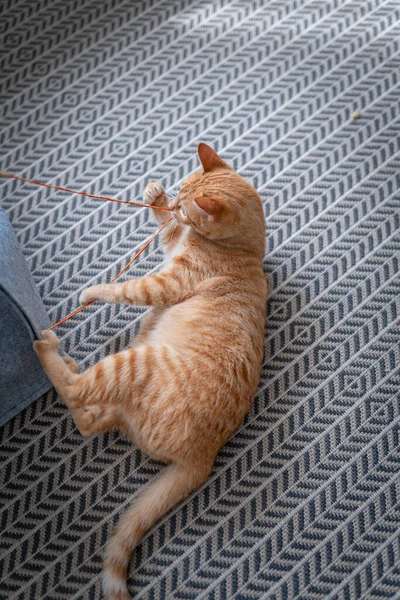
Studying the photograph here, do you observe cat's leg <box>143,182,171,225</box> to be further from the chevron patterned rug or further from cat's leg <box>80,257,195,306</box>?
cat's leg <box>80,257,195,306</box>

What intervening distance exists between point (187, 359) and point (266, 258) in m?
0.59

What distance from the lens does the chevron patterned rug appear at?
5.09ft

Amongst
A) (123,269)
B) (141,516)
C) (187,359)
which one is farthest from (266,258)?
(141,516)

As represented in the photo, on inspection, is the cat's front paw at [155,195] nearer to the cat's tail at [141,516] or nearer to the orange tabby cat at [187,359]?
the orange tabby cat at [187,359]

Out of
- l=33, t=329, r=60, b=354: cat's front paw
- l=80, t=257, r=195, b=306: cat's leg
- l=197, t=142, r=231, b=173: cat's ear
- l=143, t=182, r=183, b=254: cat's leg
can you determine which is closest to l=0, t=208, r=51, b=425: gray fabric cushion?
l=33, t=329, r=60, b=354: cat's front paw

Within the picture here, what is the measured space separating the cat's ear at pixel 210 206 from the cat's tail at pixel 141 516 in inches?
26.9

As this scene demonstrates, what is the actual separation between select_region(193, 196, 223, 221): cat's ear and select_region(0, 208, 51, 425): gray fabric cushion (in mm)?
512

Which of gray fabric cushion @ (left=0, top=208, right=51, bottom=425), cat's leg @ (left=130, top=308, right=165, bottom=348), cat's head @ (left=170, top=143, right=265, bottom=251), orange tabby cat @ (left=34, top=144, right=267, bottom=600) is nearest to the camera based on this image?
gray fabric cushion @ (left=0, top=208, right=51, bottom=425)

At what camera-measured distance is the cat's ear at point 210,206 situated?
150 centimetres

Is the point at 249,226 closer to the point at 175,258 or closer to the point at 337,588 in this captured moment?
the point at 175,258

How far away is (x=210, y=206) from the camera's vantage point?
150 centimetres

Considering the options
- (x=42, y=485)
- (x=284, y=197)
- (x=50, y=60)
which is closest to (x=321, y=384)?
(x=284, y=197)

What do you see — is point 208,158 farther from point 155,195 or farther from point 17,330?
point 17,330

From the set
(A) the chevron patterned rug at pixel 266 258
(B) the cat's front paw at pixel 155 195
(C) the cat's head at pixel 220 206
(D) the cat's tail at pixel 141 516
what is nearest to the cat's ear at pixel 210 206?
(C) the cat's head at pixel 220 206
